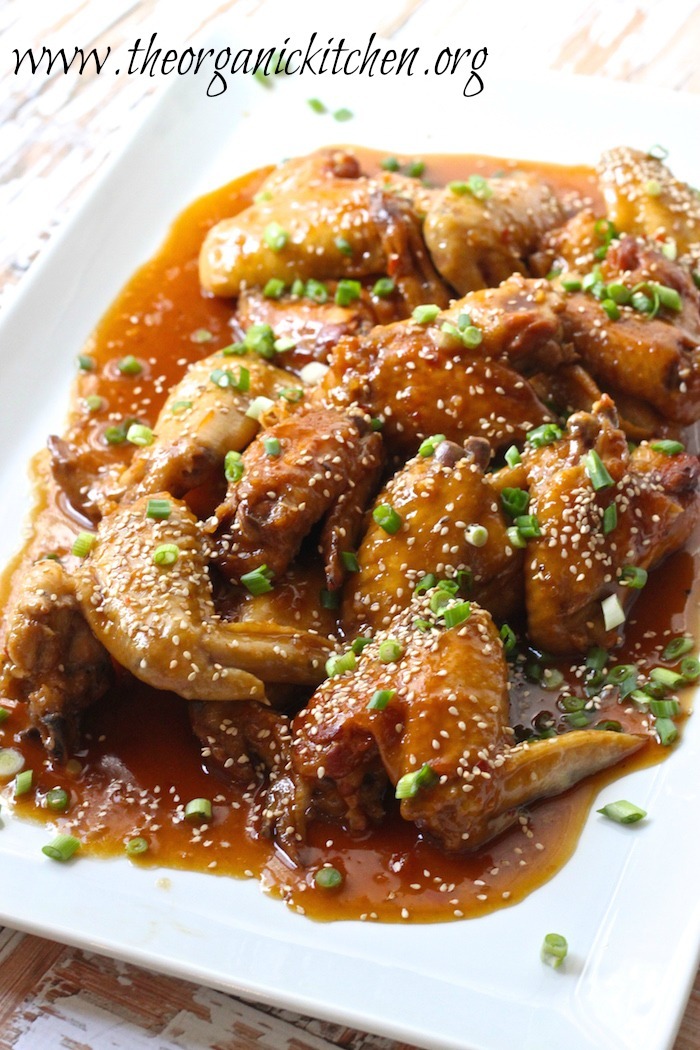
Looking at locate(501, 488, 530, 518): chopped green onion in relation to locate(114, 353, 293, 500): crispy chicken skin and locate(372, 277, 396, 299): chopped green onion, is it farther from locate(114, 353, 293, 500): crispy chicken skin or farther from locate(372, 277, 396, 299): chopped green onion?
locate(372, 277, 396, 299): chopped green onion

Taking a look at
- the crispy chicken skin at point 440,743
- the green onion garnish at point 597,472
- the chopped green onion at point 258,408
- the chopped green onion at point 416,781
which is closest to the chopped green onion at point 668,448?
the green onion garnish at point 597,472

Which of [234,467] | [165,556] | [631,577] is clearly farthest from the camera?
[234,467]

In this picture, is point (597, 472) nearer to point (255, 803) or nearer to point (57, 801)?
point (255, 803)

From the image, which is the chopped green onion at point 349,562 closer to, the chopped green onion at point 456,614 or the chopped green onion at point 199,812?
the chopped green onion at point 456,614

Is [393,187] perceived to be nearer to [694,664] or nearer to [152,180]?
[152,180]

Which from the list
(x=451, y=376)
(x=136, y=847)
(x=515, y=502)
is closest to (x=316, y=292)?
(x=451, y=376)

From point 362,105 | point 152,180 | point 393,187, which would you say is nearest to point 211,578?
point 393,187
